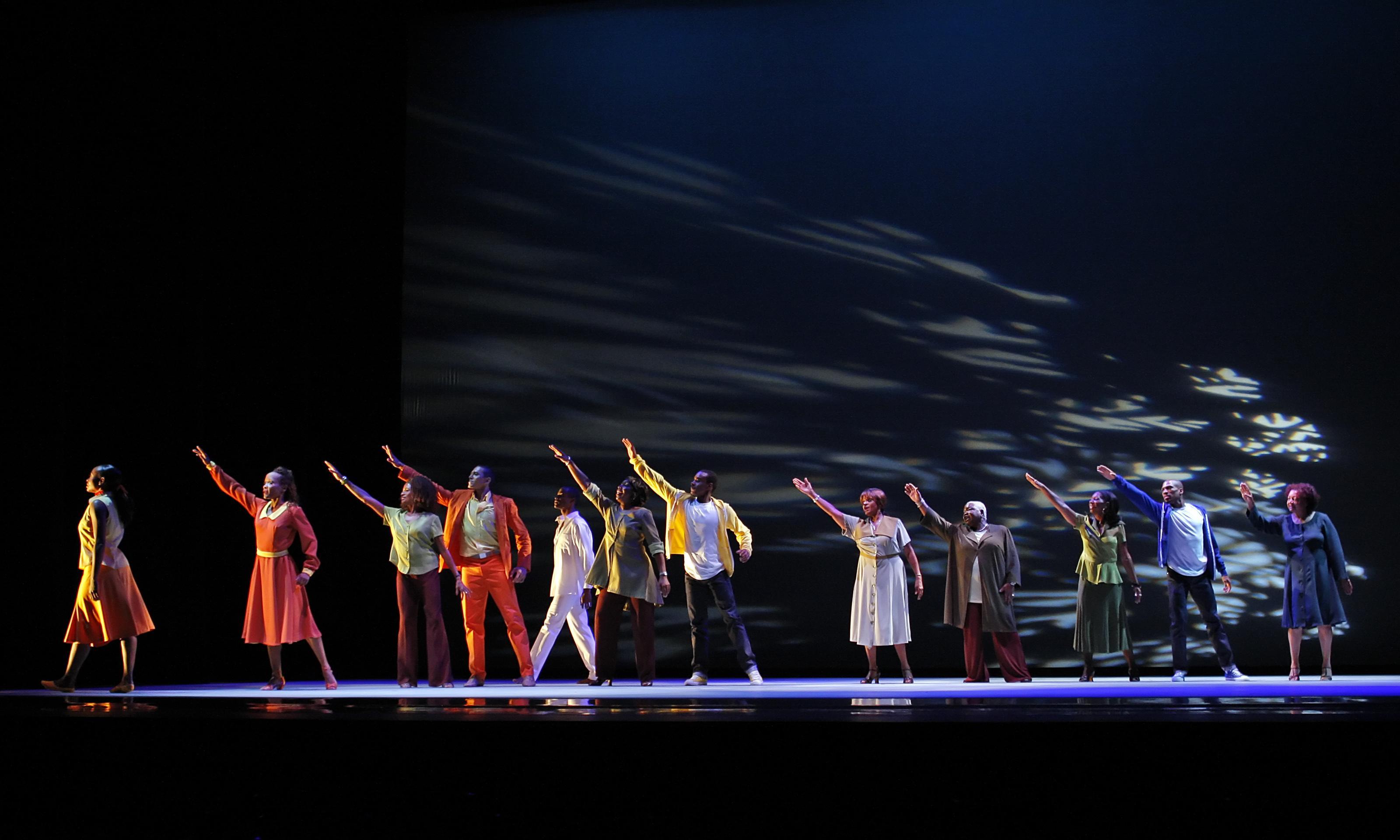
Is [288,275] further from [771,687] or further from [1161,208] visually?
[1161,208]

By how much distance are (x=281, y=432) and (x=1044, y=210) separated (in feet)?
19.0

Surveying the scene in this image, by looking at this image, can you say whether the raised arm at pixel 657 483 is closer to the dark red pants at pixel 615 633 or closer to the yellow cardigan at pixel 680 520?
the yellow cardigan at pixel 680 520

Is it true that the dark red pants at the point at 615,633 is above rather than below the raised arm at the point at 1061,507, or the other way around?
below

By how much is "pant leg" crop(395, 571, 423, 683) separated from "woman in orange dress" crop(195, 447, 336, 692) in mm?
487

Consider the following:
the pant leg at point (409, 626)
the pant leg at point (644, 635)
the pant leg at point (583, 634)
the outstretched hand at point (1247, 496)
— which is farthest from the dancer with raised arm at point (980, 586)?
the pant leg at point (409, 626)

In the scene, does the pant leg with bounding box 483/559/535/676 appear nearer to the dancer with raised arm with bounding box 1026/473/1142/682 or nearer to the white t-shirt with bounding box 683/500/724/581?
the white t-shirt with bounding box 683/500/724/581

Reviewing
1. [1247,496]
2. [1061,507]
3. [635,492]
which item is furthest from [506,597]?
[1247,496]

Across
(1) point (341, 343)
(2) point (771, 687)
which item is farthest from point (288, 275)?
(2) point (771, 687)

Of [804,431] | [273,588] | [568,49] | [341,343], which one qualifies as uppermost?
[568,49]

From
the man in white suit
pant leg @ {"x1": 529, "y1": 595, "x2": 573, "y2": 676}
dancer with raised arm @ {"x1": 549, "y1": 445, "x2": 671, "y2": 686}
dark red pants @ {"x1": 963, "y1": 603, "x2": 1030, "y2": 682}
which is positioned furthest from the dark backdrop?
dancer with raised arm @ {"x1": 549, "y1": 445, "x2": 671, "y2": 686}

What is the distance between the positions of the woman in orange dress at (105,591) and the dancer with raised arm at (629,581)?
262 centimetres

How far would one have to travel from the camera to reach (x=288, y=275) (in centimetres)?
849

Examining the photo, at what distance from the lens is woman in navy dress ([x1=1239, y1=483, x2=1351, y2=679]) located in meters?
7.07

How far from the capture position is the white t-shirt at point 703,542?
7562mm
